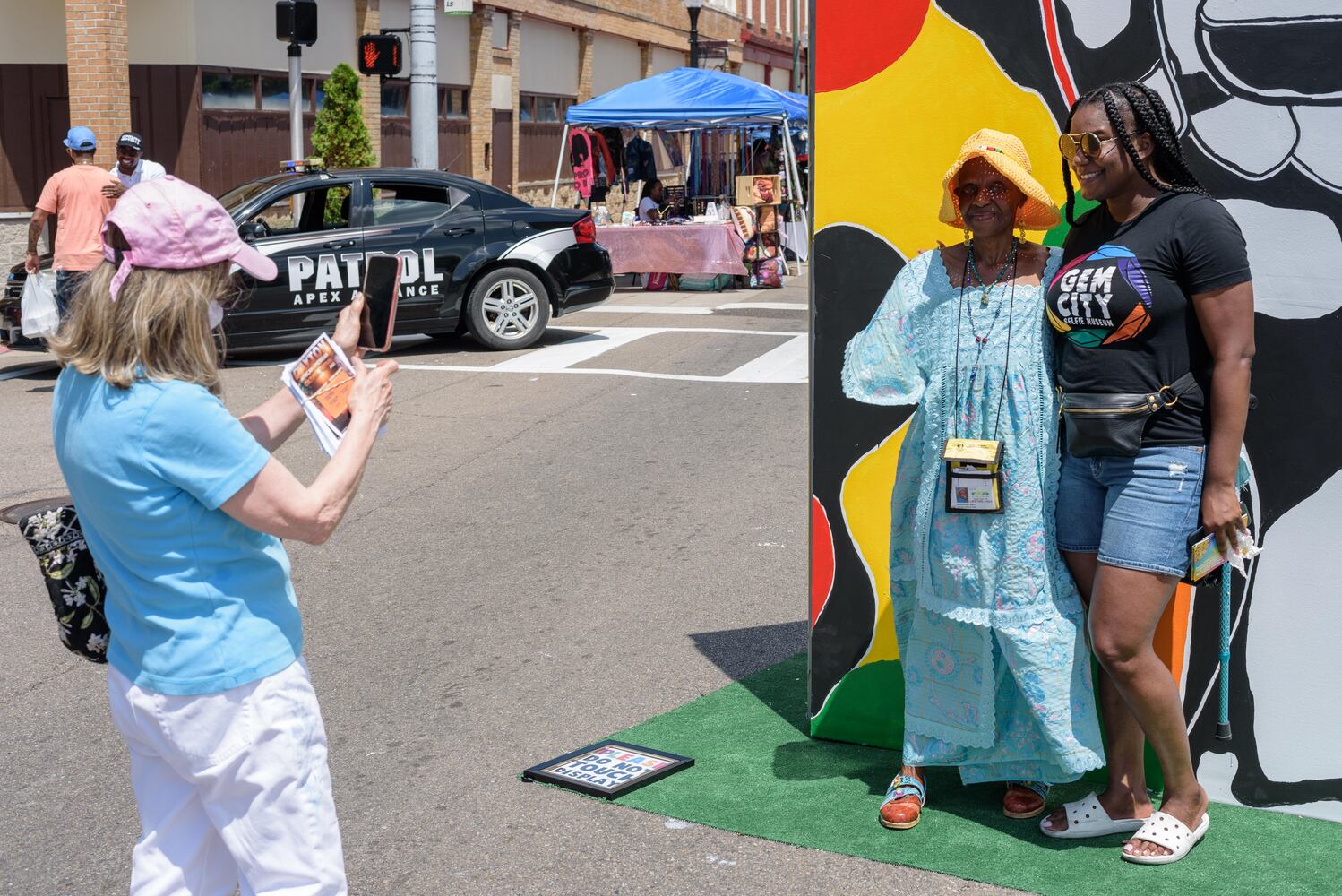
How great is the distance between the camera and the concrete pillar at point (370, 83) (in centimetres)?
2403

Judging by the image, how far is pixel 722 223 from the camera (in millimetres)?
18969

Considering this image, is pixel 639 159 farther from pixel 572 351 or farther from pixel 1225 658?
pixel 1225 658

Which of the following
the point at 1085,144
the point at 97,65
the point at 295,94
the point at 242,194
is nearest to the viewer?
the point at 1085,144

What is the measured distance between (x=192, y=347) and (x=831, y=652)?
2.59 meters

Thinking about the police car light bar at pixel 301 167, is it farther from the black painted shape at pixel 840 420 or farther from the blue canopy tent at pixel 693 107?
the black painted shape at pixel 840 420

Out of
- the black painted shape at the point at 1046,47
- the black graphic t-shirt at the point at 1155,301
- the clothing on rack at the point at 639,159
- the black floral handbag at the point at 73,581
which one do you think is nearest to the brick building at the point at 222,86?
the clothing on rack at the point at 639,159

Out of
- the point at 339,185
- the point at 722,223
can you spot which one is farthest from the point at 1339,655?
the point at 722,223

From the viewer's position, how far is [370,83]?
957 inches

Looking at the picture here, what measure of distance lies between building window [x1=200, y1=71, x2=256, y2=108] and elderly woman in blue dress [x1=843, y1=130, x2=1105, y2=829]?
58.8ft

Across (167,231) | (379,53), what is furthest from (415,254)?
(167,231)

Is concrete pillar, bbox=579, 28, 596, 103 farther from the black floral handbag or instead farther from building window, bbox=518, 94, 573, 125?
the black floral handbag

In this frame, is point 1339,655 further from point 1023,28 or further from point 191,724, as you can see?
point 191,724

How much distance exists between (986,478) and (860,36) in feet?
4.50

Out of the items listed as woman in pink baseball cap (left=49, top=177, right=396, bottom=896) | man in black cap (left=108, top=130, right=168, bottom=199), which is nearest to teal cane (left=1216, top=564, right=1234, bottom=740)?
woman in pink baseball cap (left=49, top=177, right=396, bottom=896)
